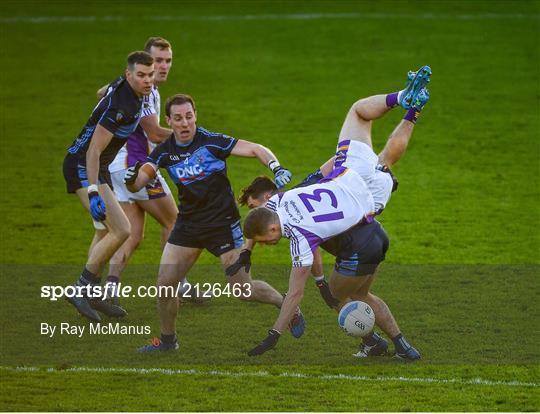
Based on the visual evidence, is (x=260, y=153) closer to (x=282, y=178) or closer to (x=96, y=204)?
(x=282, y=178)

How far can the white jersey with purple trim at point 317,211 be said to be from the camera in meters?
10.4

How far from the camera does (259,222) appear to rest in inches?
404

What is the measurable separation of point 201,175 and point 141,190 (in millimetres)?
1930

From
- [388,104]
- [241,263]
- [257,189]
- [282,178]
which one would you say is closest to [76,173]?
[257,189]

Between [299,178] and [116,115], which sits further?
[299,178]

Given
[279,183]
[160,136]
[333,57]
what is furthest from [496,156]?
[279,183]

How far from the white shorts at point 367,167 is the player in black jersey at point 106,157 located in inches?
87.3

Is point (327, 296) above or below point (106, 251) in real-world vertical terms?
below

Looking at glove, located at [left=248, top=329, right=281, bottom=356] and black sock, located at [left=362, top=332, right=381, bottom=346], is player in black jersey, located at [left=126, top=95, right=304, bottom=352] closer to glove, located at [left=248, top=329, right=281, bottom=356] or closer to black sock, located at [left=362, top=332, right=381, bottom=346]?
black sock, located at [left=362, top=332, right=381, bottom=346]

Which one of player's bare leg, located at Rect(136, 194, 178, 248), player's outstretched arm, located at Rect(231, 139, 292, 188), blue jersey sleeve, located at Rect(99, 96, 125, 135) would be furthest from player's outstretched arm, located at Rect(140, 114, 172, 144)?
player's outstretched arm, located at Rect(231, 139, 292, 188)

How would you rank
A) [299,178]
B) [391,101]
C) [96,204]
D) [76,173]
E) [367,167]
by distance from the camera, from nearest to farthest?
[367,167], [96,204], [391,101], [76,173], [299,178]

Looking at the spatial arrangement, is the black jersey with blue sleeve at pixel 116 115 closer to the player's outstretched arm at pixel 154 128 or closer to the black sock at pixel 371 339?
the player's outstretched arm at pixel 154 128

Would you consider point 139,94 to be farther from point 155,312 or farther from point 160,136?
point 155,312

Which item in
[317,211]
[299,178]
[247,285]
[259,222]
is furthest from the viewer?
[299,178]
